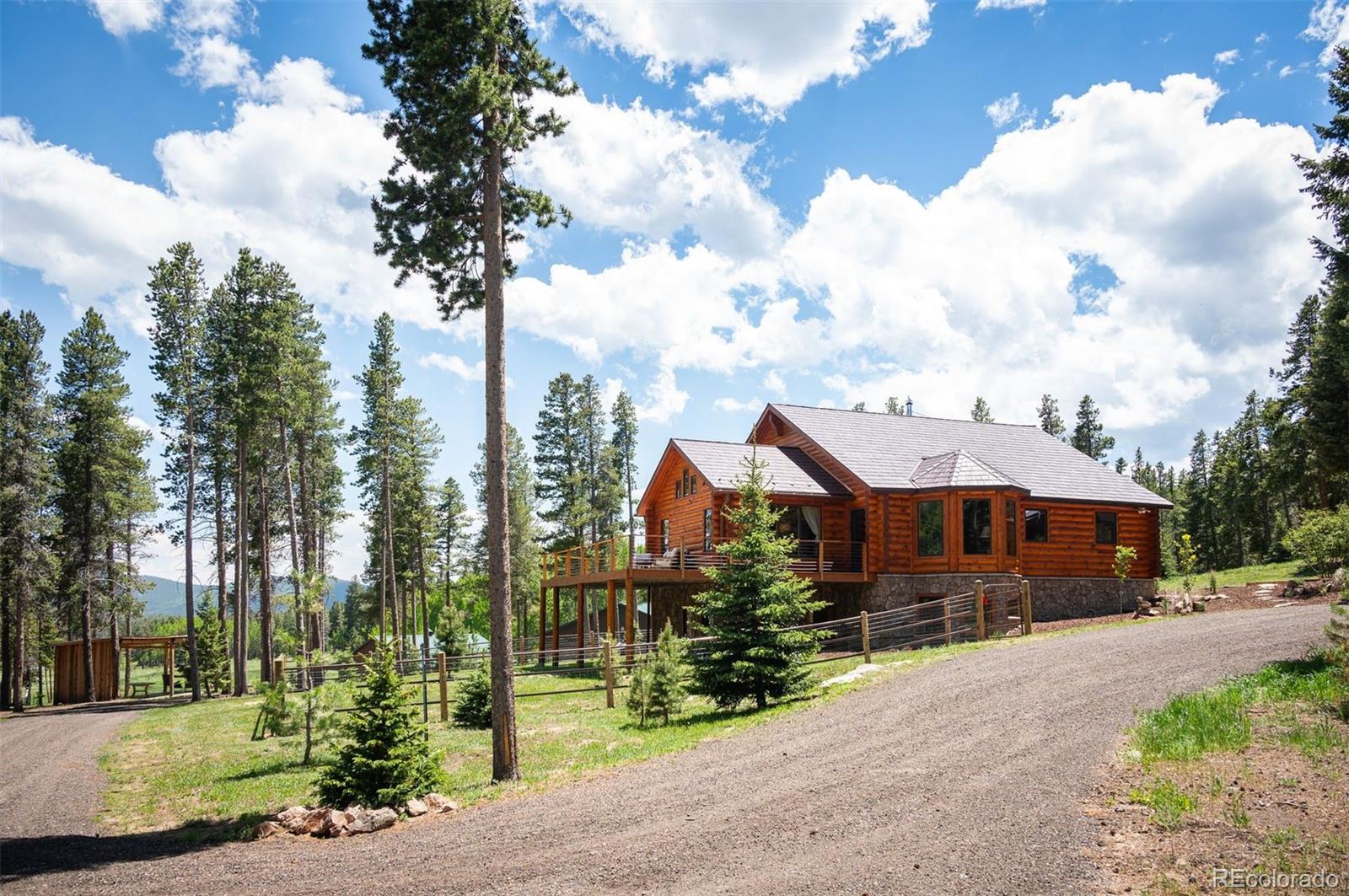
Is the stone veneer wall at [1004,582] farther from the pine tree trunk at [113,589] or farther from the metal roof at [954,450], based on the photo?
the pine tree trunk at [113,589]

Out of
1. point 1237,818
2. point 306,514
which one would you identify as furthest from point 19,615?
point 1237,818

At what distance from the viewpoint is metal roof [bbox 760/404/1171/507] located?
89.7 ft

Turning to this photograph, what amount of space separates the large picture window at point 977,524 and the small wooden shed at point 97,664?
30.7 meters

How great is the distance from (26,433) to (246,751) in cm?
2200

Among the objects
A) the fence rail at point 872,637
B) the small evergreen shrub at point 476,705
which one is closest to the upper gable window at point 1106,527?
the fence rail at point 872,637

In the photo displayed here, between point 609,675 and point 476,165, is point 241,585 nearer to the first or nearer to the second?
point 609,675

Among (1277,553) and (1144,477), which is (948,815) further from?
(1144,477)

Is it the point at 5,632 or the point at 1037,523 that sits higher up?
the point at 1037,523

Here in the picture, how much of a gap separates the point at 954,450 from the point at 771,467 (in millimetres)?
6423

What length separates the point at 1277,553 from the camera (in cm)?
4259

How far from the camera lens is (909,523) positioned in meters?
26.5

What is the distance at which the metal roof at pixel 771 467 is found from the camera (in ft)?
87.1

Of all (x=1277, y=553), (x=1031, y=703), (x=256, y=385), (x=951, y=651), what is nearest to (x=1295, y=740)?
(x=1031, y=703)

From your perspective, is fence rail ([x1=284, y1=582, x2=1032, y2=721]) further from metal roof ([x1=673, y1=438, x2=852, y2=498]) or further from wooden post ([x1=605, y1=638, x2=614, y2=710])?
metal roof ([x1=673, y1=438, x2=852, y2=498])
